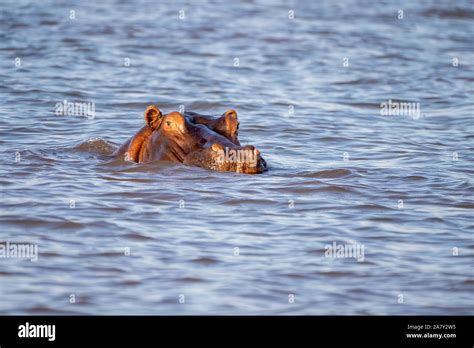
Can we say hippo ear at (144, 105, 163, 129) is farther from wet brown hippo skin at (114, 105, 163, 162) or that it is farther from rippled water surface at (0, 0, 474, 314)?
rippled water surface at (0, 0, 474, 314)

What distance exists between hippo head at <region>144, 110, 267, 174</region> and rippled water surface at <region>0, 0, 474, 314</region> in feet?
0.47

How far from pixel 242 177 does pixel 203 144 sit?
1.85 ft

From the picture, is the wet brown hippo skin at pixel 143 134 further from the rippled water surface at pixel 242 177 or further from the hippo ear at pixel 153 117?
the rippled water surface at pixel 242 177

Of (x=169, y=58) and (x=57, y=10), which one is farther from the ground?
(x=57, y=10)

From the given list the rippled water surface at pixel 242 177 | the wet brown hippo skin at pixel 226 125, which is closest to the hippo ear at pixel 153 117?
the wet brown hippo skin at pixel 226 125

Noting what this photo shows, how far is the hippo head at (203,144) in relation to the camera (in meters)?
10.9

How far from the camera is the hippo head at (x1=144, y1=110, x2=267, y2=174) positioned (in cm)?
1088

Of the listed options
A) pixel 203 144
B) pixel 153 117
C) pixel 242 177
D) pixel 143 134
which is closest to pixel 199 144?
pixel 203 144

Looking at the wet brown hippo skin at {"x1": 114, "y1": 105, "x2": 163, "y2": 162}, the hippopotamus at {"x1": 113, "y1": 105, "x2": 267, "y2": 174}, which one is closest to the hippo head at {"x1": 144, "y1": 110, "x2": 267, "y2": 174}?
the hippopotamus at {"x1": 113, "y1": 105, "x2": 267, "y2": 174}

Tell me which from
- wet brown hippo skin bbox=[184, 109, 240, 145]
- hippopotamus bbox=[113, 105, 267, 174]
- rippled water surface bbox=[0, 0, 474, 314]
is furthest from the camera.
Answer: wet brown hippo skin bbox=[184, 109, 240, 145]

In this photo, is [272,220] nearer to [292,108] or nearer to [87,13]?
[292,108]

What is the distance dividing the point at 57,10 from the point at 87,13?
0.78 meters
